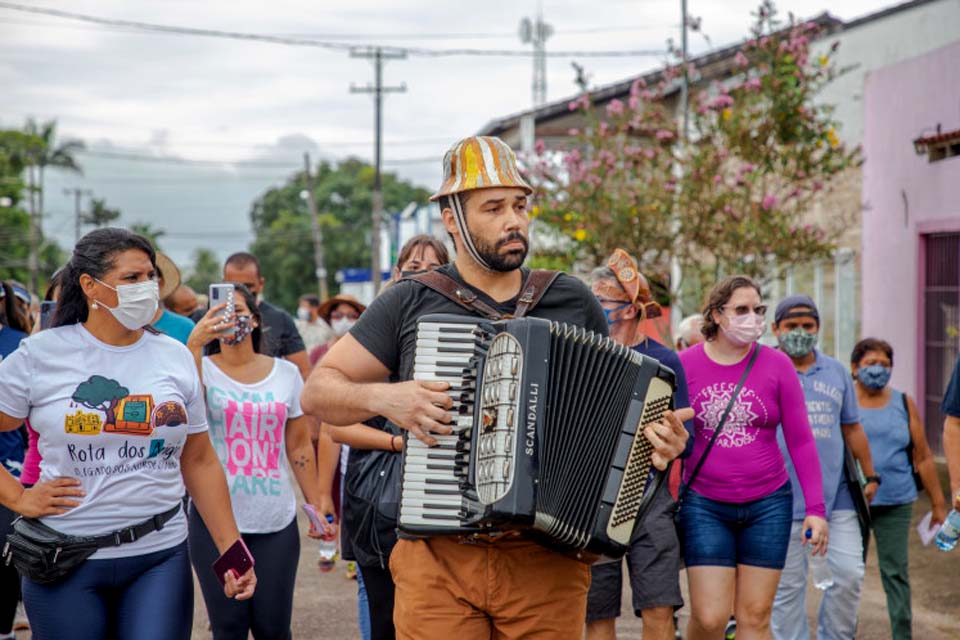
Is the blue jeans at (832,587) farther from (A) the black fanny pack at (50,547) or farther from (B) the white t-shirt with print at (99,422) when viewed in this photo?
(A) the black fanny pack at (50,547)

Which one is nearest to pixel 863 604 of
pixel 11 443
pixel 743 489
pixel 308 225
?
pixel 743 489

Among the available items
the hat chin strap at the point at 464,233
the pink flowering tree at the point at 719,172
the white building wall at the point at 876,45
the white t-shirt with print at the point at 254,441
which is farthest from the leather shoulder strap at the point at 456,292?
the white building wall at the point at 876,45

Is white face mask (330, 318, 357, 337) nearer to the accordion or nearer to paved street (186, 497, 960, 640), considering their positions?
paved street (186, 497, 960, 640)

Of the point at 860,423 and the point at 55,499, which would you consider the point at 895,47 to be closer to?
the point at 860,423

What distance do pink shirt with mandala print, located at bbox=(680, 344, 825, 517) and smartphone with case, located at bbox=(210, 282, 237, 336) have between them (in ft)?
7.68

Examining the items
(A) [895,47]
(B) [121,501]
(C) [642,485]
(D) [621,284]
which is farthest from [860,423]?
(A) [895,47]

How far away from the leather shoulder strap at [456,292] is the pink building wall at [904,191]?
1135cm

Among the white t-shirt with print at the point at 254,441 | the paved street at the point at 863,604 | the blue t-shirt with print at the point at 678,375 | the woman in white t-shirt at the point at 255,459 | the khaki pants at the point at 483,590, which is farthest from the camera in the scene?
the paved street at the point at 863,604

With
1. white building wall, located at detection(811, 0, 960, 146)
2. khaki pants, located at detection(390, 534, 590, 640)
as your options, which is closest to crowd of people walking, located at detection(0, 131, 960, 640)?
khaki pants, located at detection(390, 534, 590, 640)

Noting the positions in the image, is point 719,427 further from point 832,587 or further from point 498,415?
point 498,415

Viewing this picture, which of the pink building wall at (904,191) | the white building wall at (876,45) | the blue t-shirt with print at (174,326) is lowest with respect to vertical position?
the blue t-shirt with print at (174,326)

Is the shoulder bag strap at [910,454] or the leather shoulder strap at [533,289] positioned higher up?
the leather shoulder strap at [533,289]

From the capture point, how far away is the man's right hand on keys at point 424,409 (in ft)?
12.6

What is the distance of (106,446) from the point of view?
4.67 metres
